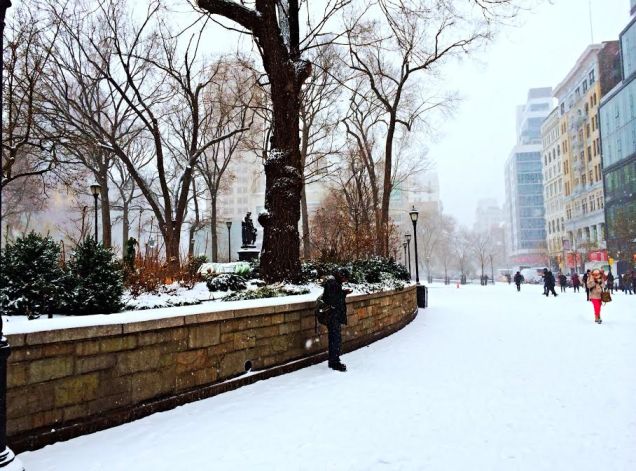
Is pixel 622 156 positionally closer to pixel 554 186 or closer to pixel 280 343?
pixel 554 186

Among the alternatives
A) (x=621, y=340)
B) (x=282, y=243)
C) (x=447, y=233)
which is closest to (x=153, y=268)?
(x=282, y=243)

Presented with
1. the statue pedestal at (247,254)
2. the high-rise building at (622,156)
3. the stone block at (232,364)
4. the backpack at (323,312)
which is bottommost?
the stone block at (232,364)

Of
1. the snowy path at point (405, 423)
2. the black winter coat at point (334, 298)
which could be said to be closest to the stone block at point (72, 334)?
the snowy path at point (405, 423)

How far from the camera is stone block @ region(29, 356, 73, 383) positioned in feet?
14.7

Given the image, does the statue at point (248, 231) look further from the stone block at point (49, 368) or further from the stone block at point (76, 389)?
the stone block at point (49, 368)

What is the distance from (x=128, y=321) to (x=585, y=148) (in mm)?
71147

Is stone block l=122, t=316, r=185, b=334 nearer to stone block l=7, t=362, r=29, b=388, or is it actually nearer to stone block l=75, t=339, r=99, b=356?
stone block l=75, t=339, r=99, b=356

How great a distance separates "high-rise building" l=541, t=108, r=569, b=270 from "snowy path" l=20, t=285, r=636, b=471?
7211 centimetres

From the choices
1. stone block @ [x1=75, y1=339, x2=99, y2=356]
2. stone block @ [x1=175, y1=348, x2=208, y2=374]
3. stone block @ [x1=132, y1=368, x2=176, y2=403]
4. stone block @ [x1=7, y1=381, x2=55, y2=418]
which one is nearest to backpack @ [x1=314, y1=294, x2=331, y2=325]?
stone block @ [x1=175, y1=348, x2=208, y2=374]

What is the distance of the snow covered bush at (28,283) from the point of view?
6.14 metres

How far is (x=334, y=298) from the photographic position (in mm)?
8422

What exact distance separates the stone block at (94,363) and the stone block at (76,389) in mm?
57

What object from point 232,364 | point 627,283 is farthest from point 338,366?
point 627,283

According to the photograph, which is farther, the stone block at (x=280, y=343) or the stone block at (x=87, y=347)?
the stone block at (x=280, y=343)
